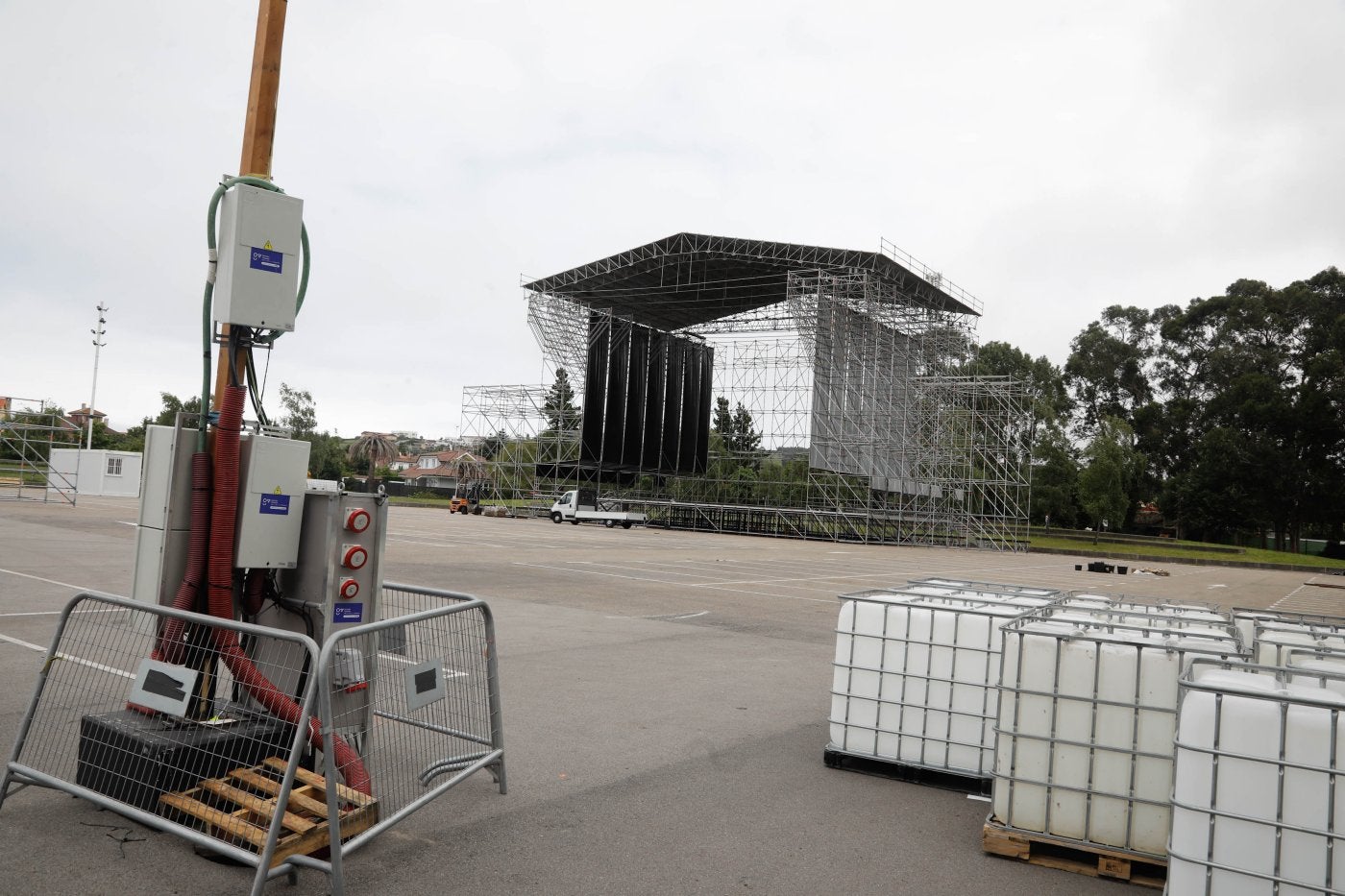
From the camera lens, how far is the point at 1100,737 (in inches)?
177

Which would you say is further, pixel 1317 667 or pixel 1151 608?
pixel 1151 608

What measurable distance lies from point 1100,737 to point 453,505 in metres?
55.5

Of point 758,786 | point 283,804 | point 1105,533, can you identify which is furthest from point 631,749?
point 1105,533

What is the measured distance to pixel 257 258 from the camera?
503 cm

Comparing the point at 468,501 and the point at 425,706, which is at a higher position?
the point at 425,706

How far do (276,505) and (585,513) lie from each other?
46072 mm

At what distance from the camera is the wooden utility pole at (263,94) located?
5.18m

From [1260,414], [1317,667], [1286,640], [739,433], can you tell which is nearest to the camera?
[1317,667]

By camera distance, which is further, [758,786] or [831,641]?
[831,641]

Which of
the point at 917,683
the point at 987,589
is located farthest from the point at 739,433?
the point at 917,683

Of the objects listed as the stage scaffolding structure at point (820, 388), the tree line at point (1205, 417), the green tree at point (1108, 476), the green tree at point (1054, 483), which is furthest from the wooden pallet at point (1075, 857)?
the green tree at point (1054, 483)

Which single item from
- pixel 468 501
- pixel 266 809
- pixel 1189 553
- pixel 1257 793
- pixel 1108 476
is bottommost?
pixel 468 501

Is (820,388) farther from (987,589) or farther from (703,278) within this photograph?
(987,589)

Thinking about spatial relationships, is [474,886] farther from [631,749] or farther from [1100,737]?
[1100,737]
